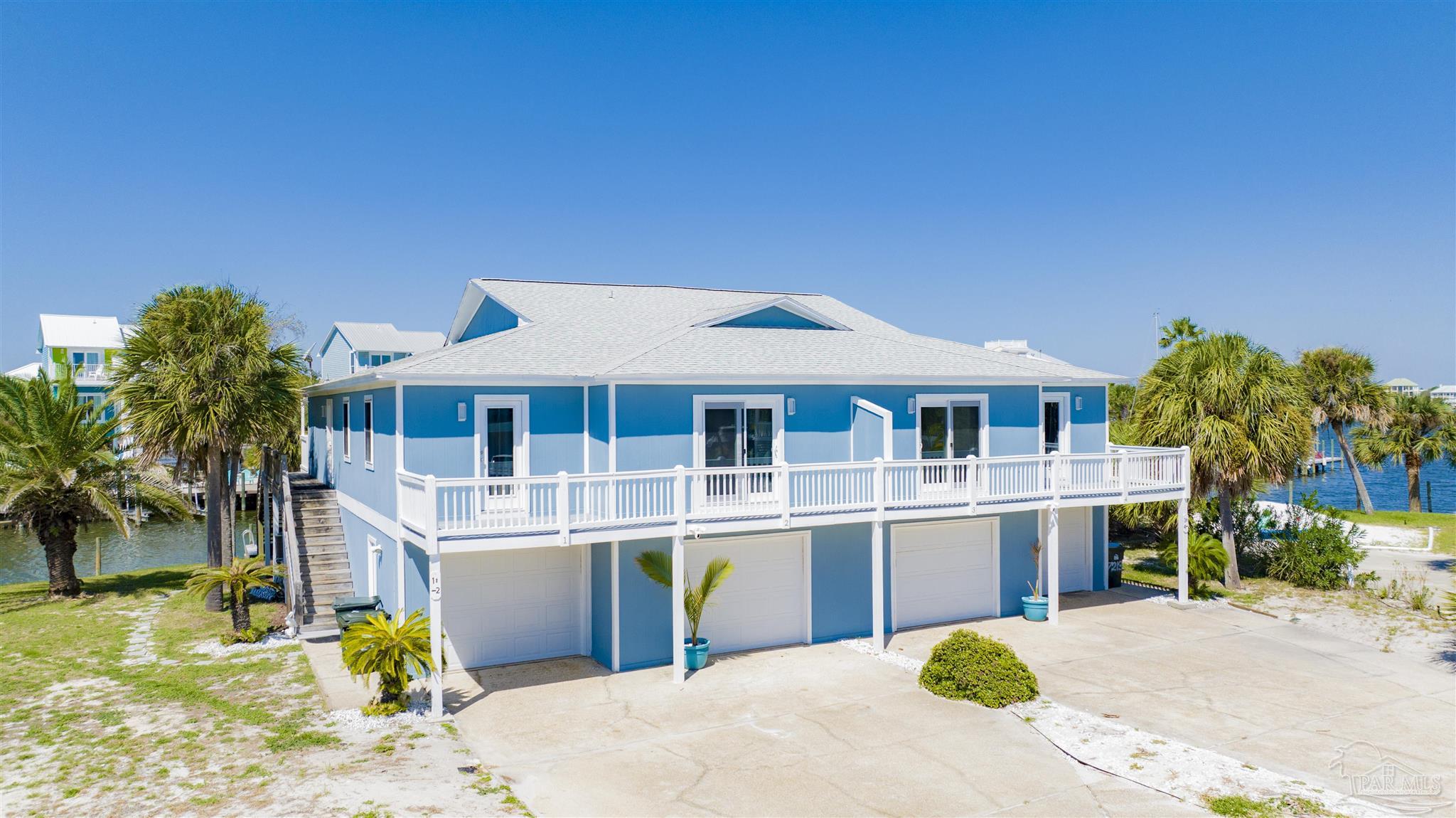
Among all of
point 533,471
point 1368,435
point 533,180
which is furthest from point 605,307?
point 1368,435

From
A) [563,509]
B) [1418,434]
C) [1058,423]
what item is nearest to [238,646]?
[563,509]

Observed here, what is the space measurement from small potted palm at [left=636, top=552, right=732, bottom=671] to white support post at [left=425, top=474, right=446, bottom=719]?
340 cm

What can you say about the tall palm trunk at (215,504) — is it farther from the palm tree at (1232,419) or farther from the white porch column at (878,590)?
the palm tree at (1232,419)

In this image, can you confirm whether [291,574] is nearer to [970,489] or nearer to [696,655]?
[696,655]

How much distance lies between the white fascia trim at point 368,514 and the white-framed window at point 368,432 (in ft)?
2.97

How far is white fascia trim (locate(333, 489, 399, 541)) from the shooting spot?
1396 centimetres

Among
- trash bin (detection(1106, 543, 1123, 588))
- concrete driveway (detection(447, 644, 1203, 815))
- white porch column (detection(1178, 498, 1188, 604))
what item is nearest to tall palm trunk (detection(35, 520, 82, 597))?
concrete driveway (detection(447, 644, 1203, 815))

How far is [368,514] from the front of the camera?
52.0ft

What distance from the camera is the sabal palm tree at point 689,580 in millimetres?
13578

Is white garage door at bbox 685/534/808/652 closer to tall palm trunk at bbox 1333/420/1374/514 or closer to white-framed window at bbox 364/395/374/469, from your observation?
white-framed window at bbox 364/395/374/469

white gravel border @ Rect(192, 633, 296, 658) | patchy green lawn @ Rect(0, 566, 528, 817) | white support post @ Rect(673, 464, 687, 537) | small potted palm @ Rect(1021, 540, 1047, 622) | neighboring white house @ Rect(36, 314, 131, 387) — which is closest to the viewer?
patchy green lawn @ Rect(0, 566, 528, 817)

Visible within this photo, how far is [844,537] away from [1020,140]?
15.0 meters

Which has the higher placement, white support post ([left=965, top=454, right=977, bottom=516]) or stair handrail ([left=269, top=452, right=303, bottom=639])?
white support post ([left=965, top=454, right=977, bottom=516])

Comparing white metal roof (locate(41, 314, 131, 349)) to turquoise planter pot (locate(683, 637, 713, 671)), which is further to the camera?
white metal roof (locate(41, 314, 131, 349))
